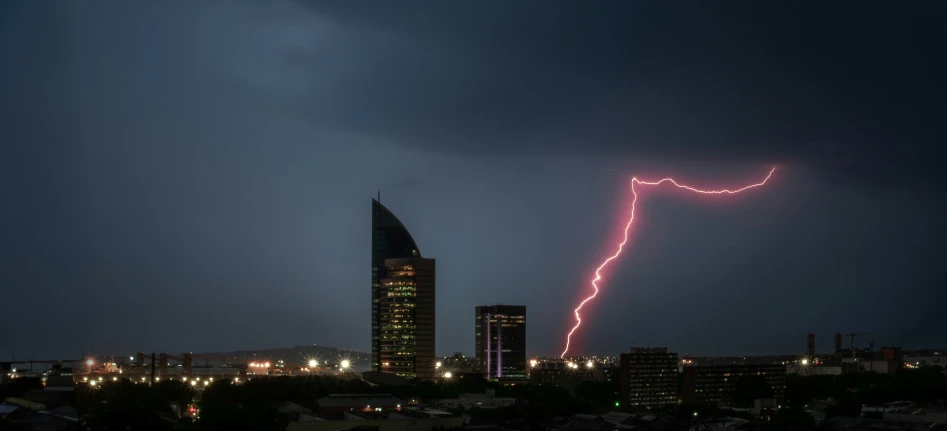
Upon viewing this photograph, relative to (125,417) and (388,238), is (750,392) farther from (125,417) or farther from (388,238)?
(388,238)

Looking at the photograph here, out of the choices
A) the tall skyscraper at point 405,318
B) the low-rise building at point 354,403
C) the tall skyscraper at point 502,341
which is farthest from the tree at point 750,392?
the tall skyscraper at point 502,341

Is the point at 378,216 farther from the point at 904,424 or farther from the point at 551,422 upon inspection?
the point at 904,424

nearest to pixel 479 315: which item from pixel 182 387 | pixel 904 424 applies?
pixel 182 387

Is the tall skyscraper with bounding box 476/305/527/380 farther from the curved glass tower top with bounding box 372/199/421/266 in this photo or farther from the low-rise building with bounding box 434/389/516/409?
the low-rise building with bounding box 434/389/516/409

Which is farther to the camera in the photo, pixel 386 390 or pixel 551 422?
pixel 386 390

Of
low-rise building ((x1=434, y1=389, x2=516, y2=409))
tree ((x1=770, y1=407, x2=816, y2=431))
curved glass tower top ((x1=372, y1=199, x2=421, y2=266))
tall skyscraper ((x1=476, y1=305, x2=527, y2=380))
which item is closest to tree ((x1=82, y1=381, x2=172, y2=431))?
tree ((x1=770, y1=407, x2=816, y2=431))

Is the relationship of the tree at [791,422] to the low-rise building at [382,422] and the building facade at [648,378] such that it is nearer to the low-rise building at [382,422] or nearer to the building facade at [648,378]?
the low-rise building at [382,422]

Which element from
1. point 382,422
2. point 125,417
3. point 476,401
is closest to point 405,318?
point 476,401
